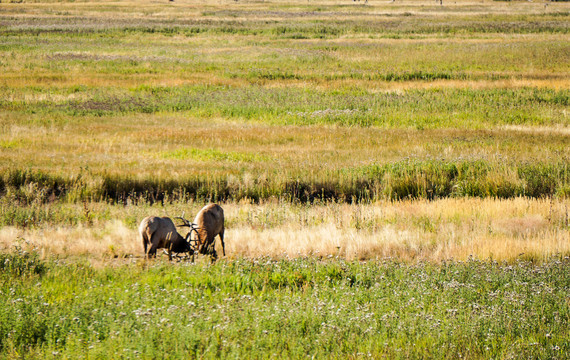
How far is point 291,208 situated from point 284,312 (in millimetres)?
8044

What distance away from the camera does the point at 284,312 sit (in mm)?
7379

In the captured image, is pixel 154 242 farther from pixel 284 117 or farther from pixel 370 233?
pixel 284 117

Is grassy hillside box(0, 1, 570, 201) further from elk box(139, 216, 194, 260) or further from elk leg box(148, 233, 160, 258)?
elk leg box(148, 233, 160, 258)

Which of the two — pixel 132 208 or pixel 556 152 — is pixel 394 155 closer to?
pixel 556 152

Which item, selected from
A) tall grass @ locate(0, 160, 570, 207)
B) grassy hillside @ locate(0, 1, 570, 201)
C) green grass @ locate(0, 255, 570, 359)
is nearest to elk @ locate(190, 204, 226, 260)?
green grass @ locate(0, 255, 570, 359)

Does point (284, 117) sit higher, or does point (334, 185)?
point (284, 117)

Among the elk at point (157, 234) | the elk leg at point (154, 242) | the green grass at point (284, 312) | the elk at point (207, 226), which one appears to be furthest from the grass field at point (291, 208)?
A: the elk at point (207, 226)

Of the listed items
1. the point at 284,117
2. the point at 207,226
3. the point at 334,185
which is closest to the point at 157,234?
the point at 207,226

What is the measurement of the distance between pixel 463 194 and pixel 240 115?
14.8 m

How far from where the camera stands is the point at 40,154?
786 inches

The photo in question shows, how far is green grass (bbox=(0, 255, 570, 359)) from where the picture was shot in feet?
21.3

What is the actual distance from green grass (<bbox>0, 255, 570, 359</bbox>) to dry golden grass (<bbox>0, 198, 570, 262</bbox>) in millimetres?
1539

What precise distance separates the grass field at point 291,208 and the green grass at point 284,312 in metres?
0.04

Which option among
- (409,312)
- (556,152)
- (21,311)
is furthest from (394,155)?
(21,311)
